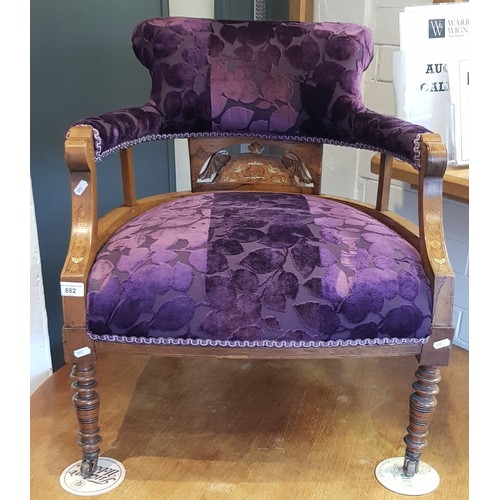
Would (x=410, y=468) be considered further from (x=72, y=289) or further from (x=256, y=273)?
(x=72, y=289)

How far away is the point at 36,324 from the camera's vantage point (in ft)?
4.67

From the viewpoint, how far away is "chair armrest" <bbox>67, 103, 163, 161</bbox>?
1.04 m

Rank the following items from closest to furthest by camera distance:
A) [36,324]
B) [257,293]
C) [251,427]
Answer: [257,293] → [251,427] → [36,324]

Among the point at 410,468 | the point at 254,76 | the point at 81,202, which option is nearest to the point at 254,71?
the point at 254,76

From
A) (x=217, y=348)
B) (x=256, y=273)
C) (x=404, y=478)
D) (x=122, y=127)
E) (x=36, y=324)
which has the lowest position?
(x=404, y=478)

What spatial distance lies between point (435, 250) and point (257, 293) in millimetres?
306

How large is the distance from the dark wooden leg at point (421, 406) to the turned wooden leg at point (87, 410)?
1.80 ft

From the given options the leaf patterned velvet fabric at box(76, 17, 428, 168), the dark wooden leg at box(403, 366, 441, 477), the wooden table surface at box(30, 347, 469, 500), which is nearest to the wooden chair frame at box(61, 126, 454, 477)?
the dark wooden leg at box(403, 366, 441, 477)

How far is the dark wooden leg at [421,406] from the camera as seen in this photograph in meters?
1.03

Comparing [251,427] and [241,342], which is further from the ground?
[241,342]

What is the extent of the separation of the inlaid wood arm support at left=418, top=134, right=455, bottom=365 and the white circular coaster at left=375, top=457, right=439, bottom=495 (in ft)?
0.86

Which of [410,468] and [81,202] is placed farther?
[410,468]

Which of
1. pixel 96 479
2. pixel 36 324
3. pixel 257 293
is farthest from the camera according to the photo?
pixel 36 324

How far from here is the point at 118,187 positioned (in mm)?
1779
